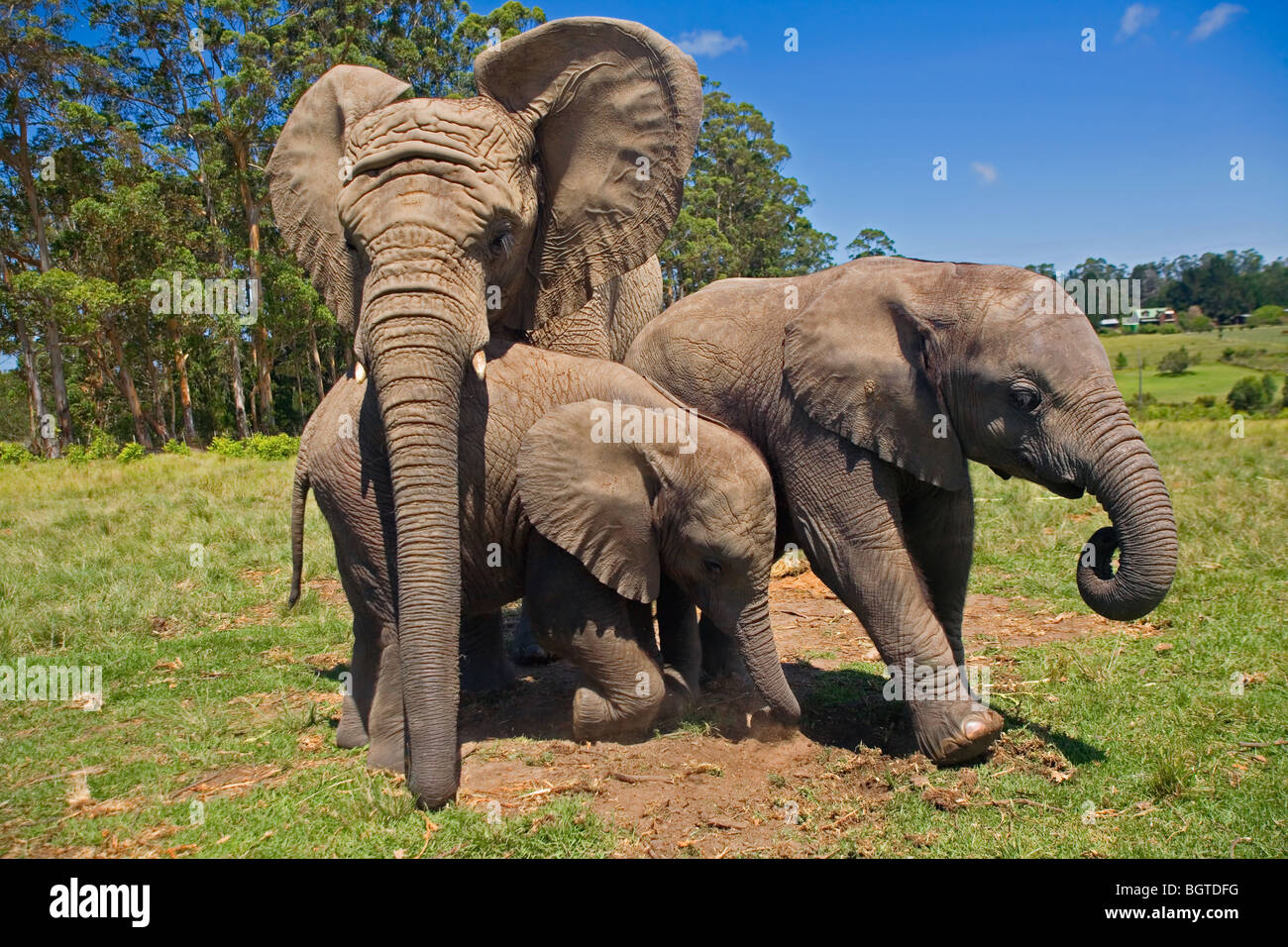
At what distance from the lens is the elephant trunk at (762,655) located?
5414 mm

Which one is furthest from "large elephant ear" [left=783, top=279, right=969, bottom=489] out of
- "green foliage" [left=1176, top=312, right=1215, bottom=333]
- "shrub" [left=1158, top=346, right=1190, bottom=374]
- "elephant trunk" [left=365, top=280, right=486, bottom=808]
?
"green foliage" [left=1176, top=312, right=1215, bottom=333]

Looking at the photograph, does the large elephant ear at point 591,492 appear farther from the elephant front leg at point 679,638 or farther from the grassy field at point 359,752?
the grassy field at point 359,752

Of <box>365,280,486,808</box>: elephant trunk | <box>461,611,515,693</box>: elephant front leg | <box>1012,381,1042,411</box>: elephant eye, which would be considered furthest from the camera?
<box>461,611,515,693</box>: elephant front leg

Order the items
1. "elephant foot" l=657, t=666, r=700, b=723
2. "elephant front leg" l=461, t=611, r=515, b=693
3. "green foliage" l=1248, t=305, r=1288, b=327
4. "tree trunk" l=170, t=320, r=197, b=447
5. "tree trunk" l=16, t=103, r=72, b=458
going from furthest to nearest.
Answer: "green foliage" l=1248, t=305, r=1288, b=327 → "tree trunk" l=170, t=320, r=197, b=447 → "tree trunk" l=16, t=103, r=72, b=458 → "elephant front leg" l=461, t=611, r=515, b=693 → "elephant foot" l=657, t=666, r=700, b=723

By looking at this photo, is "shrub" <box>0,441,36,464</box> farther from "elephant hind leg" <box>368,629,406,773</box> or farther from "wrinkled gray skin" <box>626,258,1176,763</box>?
"wrinkled gray skin" <box>626,258,1176,763</box>

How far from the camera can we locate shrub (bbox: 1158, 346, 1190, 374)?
172 feet

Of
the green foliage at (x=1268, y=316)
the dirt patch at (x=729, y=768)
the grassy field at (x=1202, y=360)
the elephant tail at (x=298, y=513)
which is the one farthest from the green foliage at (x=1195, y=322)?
the elephant tail at (x=298, y=513)

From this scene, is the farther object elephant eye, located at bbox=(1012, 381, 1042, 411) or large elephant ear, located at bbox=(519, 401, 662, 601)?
large elephant ear, located at bbox=(519, 401, 662, 601)

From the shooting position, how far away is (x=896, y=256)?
5.63m

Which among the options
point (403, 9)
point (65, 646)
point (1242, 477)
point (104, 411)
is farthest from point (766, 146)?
point (65, 646)

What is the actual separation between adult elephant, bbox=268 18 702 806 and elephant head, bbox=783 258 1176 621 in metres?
1.50

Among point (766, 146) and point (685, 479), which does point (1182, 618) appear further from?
point (766, 146)

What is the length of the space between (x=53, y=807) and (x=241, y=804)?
3.15 ft

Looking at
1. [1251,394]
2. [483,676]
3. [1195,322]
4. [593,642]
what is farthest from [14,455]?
[1195,322]
